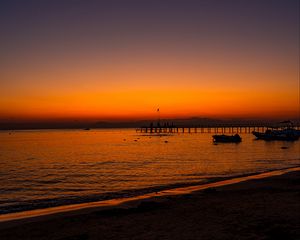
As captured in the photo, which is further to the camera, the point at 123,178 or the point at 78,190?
the point at 123,178

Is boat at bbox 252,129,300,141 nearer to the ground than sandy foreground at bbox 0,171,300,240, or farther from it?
farther from it

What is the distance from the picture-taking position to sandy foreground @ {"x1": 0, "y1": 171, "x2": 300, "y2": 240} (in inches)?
424

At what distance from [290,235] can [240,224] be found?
193 centimetres

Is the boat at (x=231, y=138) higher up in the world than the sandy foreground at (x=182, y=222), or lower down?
higher up

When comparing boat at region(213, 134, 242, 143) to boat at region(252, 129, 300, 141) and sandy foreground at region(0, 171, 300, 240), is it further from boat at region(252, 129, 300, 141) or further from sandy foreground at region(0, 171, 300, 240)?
sandy foreground at region(0, 171, 300, 240)

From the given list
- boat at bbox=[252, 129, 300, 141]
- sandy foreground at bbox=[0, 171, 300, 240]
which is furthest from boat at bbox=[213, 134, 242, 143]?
sandy foreground at bbox=[0, 171, 300, 240]

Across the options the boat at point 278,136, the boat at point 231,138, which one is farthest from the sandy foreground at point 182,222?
the boat at point 278,136

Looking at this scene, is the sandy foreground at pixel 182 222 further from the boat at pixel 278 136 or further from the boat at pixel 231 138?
the boat at pixel 278 136

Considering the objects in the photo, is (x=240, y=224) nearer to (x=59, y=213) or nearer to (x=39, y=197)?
(x=59, y=213)

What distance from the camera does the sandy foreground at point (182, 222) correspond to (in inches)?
424

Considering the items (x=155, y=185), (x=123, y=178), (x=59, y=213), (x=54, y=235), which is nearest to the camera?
(x=54, y=235)

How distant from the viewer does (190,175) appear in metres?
30.4

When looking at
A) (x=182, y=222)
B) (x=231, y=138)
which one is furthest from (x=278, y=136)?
(x=182, y=222)

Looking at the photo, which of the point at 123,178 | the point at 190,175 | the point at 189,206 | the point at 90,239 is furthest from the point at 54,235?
the point at 190,175
